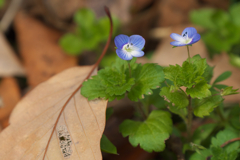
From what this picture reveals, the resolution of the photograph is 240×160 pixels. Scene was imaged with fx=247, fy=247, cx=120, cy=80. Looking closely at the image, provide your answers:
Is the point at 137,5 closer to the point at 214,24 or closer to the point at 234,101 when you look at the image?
the point at 214,24

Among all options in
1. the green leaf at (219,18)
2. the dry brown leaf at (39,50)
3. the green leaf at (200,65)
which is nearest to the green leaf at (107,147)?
the green leaf at (200,65)

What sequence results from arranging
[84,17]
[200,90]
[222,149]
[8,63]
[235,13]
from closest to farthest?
[200,90]
[222,149]
[8,63]
[235,13]
[84,17]

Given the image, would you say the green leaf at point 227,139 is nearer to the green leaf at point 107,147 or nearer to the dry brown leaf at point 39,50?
the green leaf at point 107,147

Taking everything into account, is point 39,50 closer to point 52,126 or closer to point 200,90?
point 52,126

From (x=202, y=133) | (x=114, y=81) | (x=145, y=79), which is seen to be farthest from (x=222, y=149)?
(x=114, y=81)

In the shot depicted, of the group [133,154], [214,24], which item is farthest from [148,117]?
[214,24]

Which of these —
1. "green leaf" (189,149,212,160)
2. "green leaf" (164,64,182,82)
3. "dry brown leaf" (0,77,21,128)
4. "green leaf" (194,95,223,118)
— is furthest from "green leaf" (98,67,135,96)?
"dry brown leaf" (0,77,21,128)
